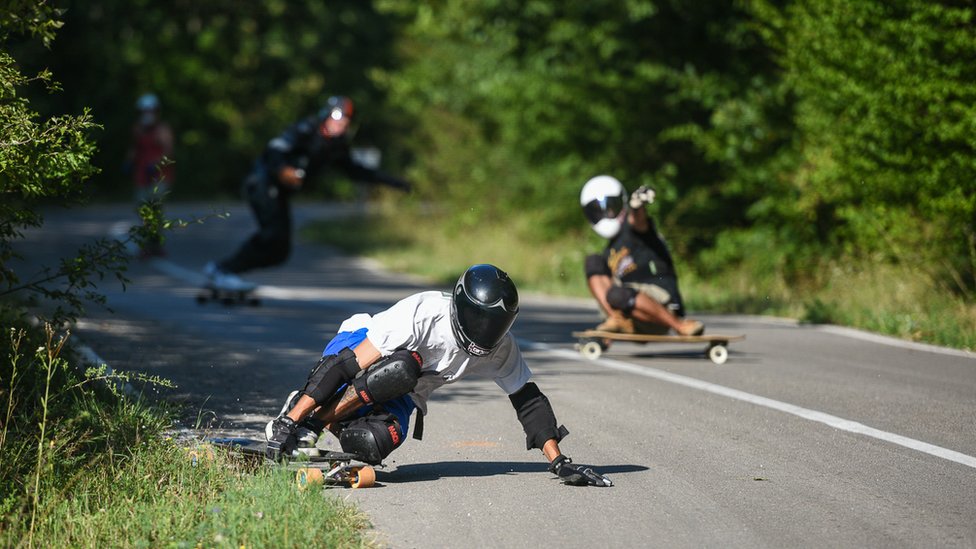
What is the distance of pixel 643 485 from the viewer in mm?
6625

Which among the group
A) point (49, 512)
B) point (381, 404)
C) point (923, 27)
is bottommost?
point (49, 512)

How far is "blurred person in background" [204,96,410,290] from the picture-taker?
49.5 feet

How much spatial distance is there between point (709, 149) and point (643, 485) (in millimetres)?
14537

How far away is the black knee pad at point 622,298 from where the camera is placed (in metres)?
11.4

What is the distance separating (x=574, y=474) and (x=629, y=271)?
18.0 ft

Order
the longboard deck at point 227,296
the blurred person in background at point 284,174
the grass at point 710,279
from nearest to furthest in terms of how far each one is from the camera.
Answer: the grass at point 710,279, the blurred person in background at point 284,174, the longboard deck at point 227,296

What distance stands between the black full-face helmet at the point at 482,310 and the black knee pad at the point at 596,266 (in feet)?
17.9

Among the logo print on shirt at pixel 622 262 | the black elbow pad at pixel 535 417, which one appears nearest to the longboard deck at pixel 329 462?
the black elbow pad at pixel 535 417

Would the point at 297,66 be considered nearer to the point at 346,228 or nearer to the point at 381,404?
the point at 346,228

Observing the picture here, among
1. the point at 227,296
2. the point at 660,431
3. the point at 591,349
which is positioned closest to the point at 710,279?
the point at 227,296

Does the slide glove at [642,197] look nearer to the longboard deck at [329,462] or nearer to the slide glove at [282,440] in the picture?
the longboard deck at [329,462]

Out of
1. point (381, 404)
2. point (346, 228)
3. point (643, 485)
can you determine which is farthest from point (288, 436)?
point (346, 228)

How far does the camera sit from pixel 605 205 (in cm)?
1162

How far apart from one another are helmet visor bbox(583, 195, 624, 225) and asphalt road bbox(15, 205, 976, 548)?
1186 millimetres
